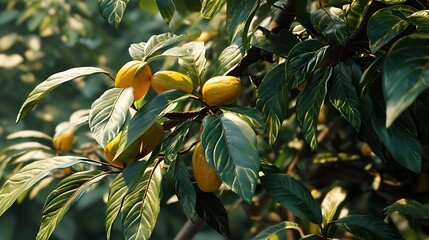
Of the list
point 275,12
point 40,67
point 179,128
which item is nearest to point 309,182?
point 275,12

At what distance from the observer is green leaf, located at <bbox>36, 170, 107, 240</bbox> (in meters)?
0.60

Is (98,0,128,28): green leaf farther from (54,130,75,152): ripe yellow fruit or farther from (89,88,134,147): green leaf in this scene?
(54,130,75,152): ripe yellow fruit

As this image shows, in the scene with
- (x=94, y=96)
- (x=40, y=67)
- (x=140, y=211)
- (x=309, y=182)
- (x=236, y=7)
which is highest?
(x=236, y=7)

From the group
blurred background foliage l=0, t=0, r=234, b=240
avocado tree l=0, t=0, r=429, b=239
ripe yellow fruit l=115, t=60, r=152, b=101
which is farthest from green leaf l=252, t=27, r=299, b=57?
blurred background foliage l=0, t=0, r=234, b=240

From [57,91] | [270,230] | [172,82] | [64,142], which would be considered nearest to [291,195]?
[270,230]

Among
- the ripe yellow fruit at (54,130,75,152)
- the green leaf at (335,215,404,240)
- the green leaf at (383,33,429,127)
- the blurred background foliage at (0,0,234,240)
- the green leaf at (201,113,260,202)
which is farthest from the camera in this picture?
the blurred background foliage at (0,0,234,240)

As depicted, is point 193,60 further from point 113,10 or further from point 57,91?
point 57,91

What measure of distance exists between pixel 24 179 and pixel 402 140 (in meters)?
0.31

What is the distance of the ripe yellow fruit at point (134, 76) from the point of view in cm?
59

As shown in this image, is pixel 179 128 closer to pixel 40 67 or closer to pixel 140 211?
pixel 140 211

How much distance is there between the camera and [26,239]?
307 centimetres

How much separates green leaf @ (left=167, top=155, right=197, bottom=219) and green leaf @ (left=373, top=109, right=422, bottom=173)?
156mm

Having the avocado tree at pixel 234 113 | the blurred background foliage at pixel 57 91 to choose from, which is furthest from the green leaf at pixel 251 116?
the blurred background foliage at pixel 57 91

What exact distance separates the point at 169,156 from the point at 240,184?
9cm
